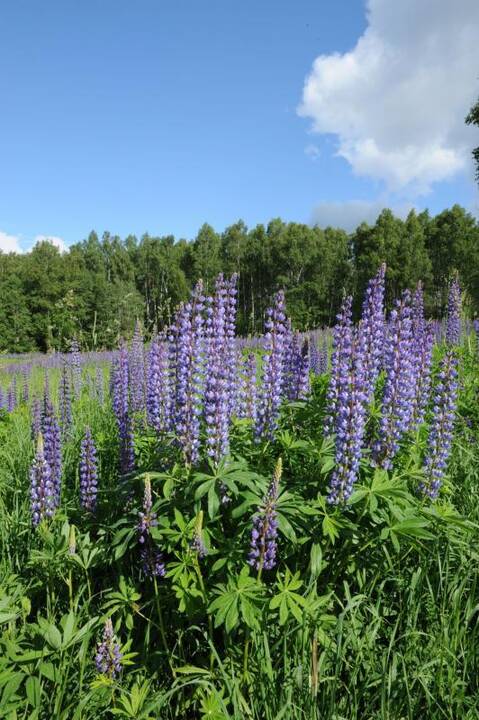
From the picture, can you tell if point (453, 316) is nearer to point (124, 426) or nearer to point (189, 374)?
point (124, 426)

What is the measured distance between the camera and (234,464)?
8.39 ft

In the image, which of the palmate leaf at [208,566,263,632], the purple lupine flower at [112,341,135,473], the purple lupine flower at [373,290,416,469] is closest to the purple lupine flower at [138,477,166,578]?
the palmate leaf at [208,566,263,632]

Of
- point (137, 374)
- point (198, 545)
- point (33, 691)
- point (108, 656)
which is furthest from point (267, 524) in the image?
point (137, 374)

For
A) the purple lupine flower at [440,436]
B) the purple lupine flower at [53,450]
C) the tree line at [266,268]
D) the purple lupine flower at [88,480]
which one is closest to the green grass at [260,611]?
the purple lupine flower at [440,436]

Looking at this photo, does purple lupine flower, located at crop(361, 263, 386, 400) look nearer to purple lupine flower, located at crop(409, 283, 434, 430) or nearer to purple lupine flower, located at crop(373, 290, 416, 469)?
purple lupine flower, located at crop(373, 290, 416, 469)

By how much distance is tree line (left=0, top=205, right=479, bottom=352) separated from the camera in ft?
116

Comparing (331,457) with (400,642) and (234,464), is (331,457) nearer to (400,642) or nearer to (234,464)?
(234,464)

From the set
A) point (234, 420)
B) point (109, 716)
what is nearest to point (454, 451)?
point (234, 420)

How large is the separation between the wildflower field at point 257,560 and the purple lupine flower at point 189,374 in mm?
13

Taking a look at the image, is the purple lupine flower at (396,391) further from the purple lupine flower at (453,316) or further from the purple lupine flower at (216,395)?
the purple lupine flower at (453,316)

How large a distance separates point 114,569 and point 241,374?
1.82m

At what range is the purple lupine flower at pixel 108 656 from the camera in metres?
2.19

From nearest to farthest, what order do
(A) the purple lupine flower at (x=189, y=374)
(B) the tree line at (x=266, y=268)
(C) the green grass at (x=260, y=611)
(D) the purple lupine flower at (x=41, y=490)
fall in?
(C) the green grass at (x=260, y=611)
(A) the purple lupine flower at (x=189, y=374)
(D) the purple lupine flower at (x=41, y=490)
(B) the tree line at (x=266, y=268)

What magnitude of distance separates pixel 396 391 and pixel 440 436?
18.2 inches
